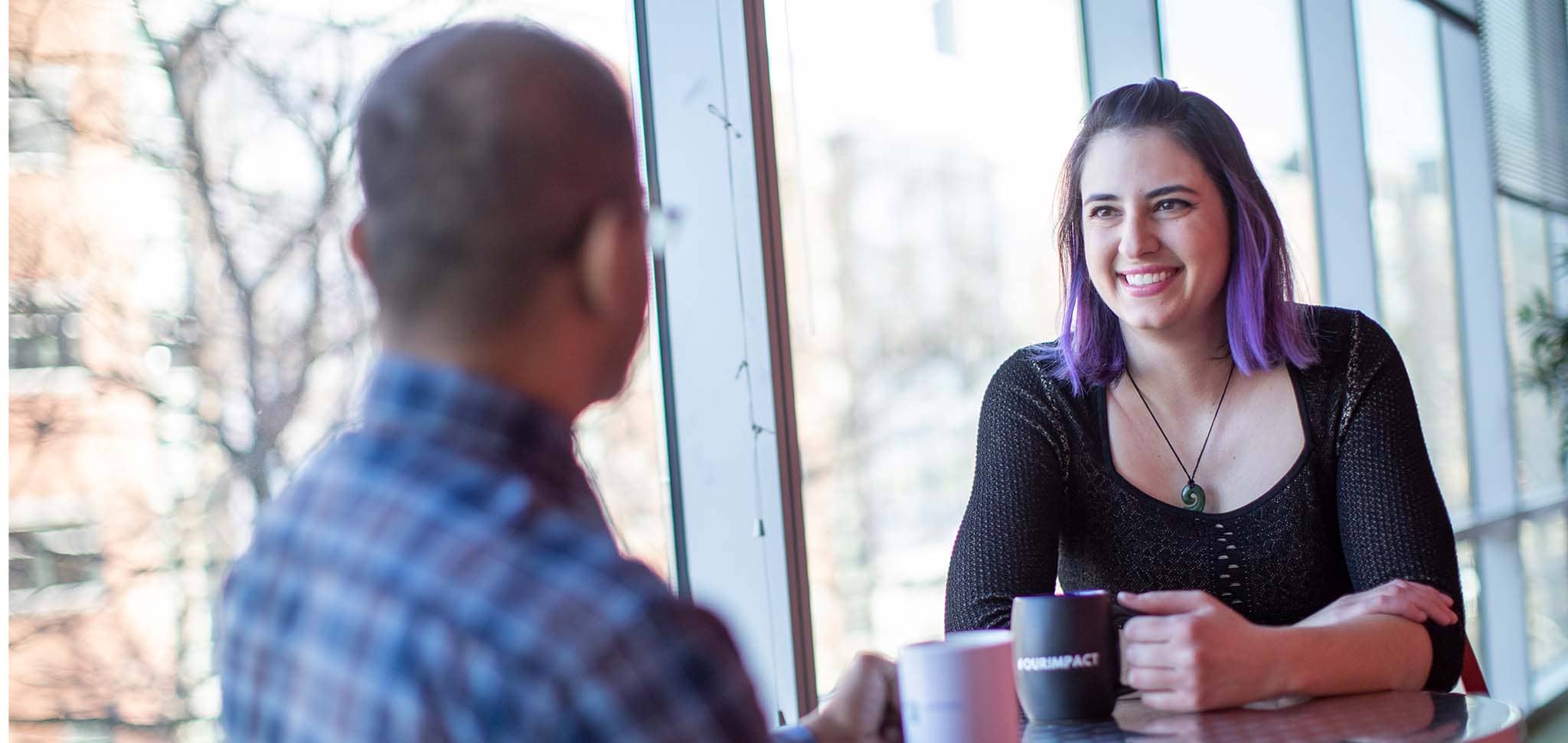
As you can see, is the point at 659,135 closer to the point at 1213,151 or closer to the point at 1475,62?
the point at 1213,151

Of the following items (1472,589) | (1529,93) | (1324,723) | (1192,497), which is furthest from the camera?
(1529,93)

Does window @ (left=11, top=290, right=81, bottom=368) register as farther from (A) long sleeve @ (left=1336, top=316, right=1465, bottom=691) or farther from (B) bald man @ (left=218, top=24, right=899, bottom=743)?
(A) long sleeve @ (left=1336, top=316, right=1465, bottom=691)

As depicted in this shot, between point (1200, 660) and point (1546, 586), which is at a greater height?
point (1200, 660)

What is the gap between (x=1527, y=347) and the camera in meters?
5.59

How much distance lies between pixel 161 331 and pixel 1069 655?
0.87 m

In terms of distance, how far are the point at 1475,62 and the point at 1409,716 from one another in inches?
199

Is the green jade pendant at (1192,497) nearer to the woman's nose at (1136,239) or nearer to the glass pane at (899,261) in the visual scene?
the woman's nose at (1136,239)

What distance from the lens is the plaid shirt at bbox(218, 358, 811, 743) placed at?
46 cm

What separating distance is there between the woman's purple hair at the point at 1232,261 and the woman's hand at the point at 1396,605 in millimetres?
391

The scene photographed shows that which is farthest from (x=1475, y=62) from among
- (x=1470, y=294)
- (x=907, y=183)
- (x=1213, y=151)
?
(x=1213, y=151)

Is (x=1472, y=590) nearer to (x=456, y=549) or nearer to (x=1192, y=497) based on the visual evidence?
(x=1192, y=497)

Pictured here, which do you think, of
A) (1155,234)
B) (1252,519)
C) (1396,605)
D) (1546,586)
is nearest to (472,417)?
(1396,605)

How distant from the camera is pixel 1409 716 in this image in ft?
3.42

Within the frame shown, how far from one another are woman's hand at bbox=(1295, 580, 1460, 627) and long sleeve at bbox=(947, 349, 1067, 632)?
314 mm
